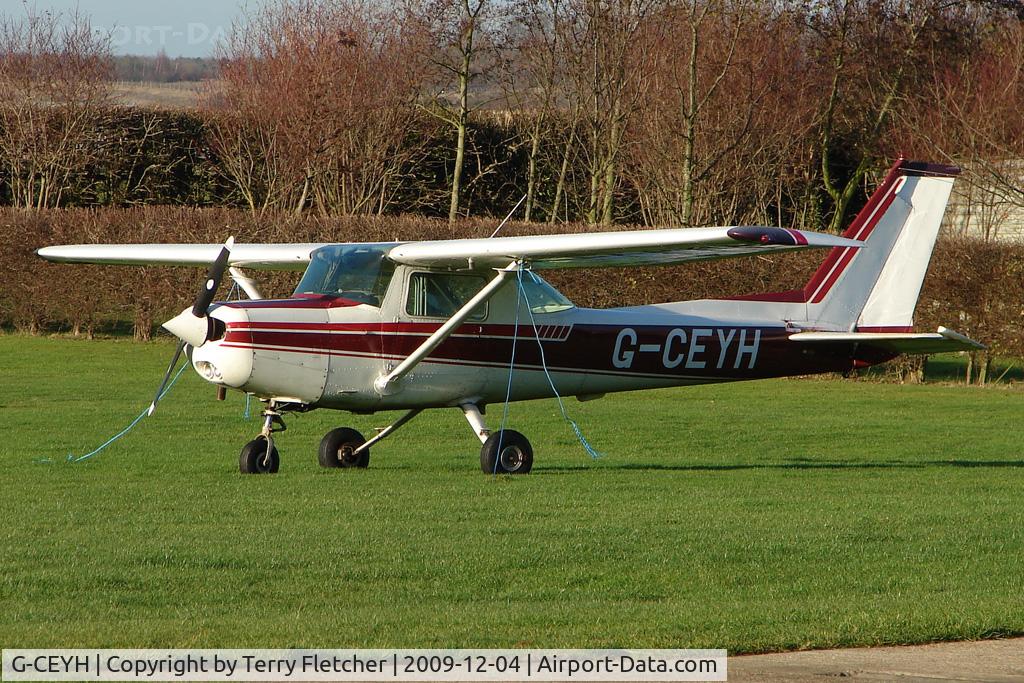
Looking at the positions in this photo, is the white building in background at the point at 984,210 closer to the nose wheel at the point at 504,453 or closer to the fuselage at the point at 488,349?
the fuselage at the point at 488,349

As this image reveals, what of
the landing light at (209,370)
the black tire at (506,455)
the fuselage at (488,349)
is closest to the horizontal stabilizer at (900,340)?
the fuselage at (488,349)

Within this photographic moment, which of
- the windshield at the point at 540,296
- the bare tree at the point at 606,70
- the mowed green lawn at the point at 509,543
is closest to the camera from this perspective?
the mowed green lawn at the point at 509,543

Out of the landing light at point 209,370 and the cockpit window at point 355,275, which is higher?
the cockpit window at point 355,275

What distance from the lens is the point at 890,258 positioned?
635 inches

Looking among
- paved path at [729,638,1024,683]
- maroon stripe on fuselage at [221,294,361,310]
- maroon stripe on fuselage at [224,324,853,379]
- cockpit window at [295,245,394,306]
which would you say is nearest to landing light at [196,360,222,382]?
maroon stripe on fuselage at [224,324,853,379]

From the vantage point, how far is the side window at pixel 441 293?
1405cm

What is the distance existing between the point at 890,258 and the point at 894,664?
10504 mm

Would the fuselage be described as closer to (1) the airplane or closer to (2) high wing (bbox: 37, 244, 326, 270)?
(1) the airplane

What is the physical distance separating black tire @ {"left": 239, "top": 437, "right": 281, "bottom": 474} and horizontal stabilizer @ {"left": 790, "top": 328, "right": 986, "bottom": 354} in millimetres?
5908

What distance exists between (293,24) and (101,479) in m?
30.0

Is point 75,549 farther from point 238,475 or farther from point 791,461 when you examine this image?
point 791,461

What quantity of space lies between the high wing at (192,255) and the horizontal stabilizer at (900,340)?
553cm

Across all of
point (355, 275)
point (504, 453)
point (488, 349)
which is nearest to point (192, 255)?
point (355, 275)

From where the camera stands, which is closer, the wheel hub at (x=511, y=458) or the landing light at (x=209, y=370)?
the landing light at (x=209, y=370)
